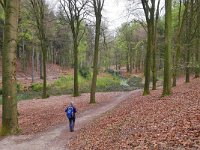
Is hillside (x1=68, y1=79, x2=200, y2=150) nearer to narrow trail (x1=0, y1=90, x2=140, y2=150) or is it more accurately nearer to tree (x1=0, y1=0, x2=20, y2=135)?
narrow trail (x1=0, y1=90, x2=140, y2=150)

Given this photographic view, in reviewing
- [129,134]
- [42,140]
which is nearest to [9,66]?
[42,140]

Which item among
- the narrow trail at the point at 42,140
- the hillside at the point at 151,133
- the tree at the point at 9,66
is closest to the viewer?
the hillside at the point at 151,133

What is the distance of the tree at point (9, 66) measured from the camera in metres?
14.4

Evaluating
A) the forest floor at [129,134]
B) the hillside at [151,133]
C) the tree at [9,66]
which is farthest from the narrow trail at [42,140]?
the tree at [9,66]

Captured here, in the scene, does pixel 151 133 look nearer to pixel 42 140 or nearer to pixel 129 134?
pixel 129 134

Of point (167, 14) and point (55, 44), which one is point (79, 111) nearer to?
point (167, 14)

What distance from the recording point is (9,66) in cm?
1450

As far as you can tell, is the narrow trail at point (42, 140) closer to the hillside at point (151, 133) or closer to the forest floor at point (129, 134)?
the forest floor at point (129, 134)

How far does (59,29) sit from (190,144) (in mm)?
54730

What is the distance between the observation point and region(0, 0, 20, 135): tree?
47.3 feet

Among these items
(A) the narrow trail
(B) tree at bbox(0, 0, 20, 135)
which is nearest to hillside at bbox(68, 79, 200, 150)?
(A) the narrow trail

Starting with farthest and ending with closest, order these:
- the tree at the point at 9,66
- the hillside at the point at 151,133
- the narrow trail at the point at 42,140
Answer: the tree at the point at 9,66
the narrow trail at the point at 42,140
the hillside at the point at 151,133

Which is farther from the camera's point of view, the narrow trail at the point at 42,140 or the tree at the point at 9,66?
the tree at the point at 9,66

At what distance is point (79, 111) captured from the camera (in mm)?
21594
